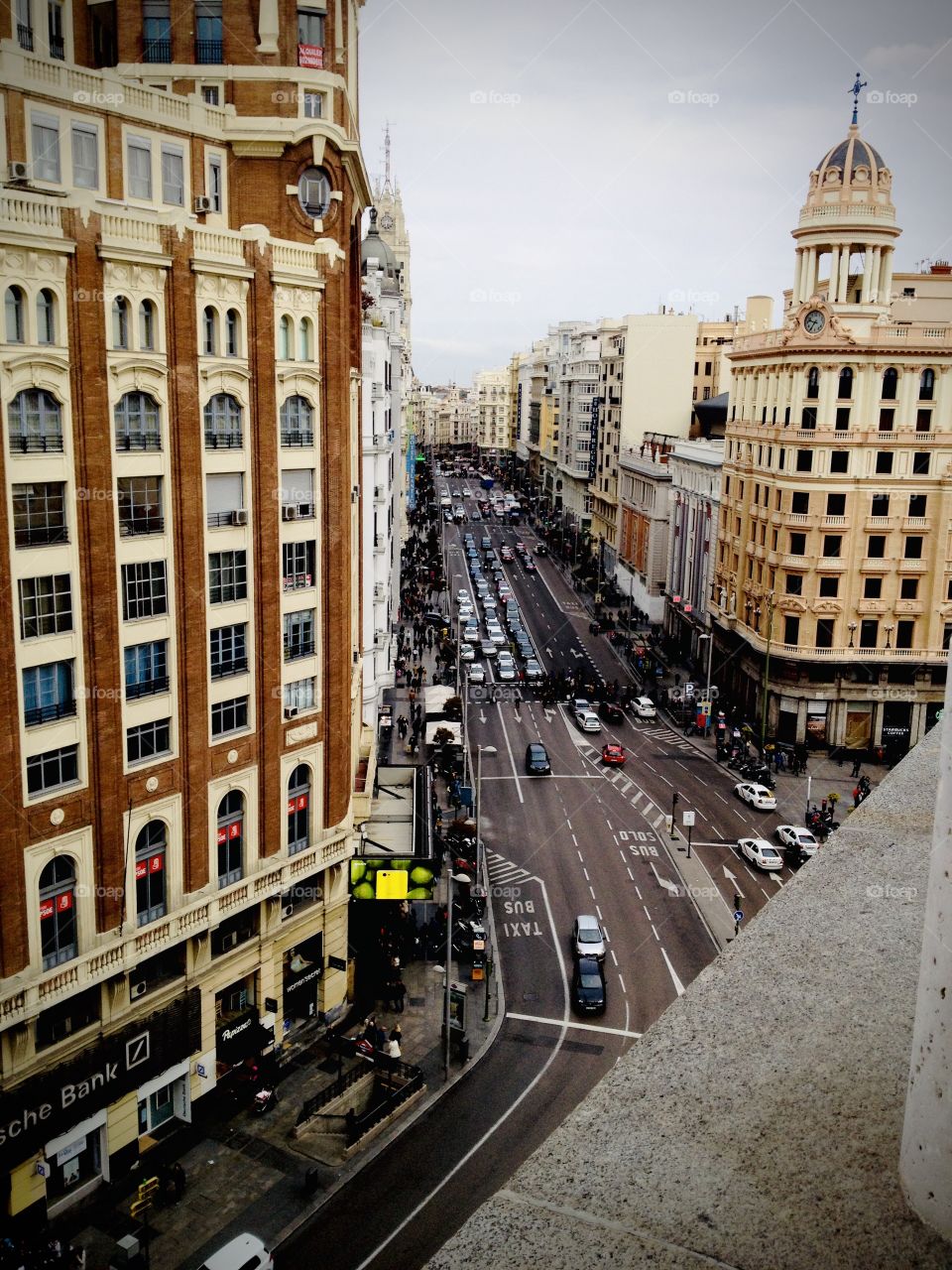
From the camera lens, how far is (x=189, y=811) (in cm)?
3456

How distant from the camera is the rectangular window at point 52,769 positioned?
29.5 m

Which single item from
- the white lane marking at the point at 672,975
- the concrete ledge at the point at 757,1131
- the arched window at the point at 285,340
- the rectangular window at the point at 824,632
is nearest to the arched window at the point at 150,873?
the arched window at the point at 285,340

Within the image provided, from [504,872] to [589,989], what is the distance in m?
13.0

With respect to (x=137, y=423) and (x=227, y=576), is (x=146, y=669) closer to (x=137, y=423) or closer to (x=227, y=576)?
(x=227, y=576)

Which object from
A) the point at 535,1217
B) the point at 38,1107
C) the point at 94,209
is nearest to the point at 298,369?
the point at 94,209

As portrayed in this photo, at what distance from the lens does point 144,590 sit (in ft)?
107

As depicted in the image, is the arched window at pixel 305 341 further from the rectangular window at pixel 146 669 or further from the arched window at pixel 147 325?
the rectangular window at pixel 146 669

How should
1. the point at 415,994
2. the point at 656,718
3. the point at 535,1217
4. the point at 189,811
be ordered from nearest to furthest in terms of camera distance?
the point at 535,1217
the point at 189,811
the point at 415,994
the point at 656,718

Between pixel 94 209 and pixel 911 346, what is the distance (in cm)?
5968

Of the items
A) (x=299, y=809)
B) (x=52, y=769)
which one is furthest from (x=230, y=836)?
(x=52, y=769)

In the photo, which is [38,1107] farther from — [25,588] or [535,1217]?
[535,1217]

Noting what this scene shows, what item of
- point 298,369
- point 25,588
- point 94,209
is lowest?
point 25,588

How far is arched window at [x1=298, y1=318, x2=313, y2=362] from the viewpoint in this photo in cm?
3684

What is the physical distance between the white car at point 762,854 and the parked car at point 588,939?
1147cm
